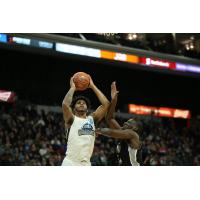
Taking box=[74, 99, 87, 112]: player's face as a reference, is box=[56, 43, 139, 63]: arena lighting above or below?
above

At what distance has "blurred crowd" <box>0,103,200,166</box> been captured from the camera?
41.2 ft

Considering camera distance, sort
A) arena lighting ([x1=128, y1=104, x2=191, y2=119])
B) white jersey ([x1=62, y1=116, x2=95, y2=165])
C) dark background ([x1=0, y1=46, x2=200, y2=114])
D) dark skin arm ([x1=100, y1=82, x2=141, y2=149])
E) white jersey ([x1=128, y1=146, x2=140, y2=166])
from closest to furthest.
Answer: white jersey ([x1=62, y1=116, x2=95, y2=165]), dark skin arm ([x1=100, y1=82, x2=141, y2=149]), white jersey ([x1=128, y1=146, x2=140, y2=166]), dark background ([x1=0, y1=46, x2=200, y2=114]), arena lighting ([x1=128, y1=104, x2=191, y2=119])

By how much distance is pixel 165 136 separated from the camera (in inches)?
707

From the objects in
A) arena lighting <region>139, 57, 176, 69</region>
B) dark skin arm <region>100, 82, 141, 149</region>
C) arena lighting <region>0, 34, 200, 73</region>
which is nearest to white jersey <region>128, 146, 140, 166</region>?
dark skin arm <region>100, 82, 141, 149</region>

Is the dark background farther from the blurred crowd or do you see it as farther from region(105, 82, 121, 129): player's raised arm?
region(105, 82, 121, 129): player's raised arm

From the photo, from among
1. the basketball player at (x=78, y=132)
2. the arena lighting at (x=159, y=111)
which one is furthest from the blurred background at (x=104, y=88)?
the basketball player at (x=78, y=132)

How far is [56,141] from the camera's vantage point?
45.8 feet

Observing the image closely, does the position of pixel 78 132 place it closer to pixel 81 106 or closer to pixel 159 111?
pixel 81 106

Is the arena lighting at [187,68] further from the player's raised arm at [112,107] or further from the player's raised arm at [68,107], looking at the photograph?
the player's raised arm at [68,107]

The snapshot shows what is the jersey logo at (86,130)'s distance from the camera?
487 cm

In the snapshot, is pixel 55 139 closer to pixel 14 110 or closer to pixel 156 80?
pixel 14 110

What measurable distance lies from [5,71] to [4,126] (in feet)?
12.2

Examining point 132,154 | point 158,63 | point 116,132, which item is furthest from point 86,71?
point 116,132
